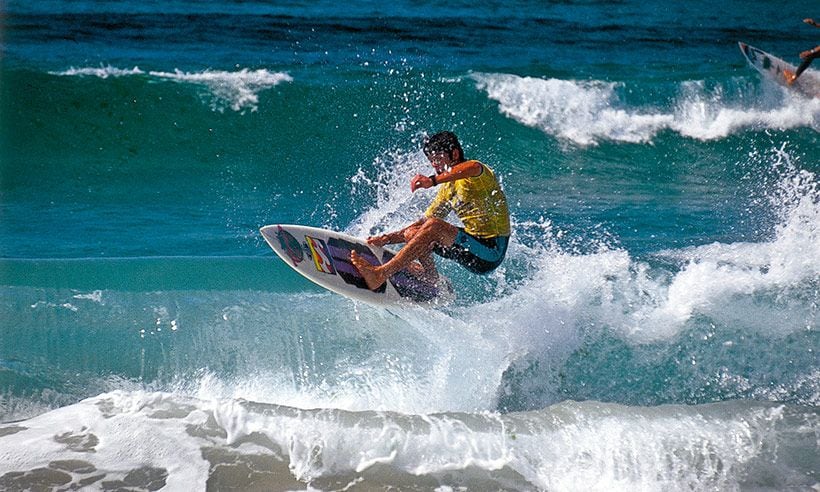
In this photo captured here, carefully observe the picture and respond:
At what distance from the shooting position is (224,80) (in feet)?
Answer: 43.0

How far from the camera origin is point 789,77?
14547 mm

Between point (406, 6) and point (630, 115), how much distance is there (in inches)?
206

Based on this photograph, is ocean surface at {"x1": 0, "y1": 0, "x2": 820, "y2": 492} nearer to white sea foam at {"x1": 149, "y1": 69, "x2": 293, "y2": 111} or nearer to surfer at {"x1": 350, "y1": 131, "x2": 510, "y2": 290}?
white sea foam at {"x1": 149, "y1": 69, "x2": 293, "y2": 111}

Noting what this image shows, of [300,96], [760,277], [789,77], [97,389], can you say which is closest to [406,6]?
[300,96]

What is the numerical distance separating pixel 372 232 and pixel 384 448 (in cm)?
292

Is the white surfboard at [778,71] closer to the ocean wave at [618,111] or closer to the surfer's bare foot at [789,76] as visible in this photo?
the surfer's bare foot at [789,76]

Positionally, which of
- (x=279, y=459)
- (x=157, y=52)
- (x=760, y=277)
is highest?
(x=157, y=52)

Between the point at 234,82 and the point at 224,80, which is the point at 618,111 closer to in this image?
the point at 234,82

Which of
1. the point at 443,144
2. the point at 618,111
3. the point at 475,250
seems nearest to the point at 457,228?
the point at 475,250

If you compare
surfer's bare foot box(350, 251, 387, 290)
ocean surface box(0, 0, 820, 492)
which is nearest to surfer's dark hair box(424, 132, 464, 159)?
surfer's bare foot box(350, 251, 387, 290)

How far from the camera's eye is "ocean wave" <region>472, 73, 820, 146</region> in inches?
510

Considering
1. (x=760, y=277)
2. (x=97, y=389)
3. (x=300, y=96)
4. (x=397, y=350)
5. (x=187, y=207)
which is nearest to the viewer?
(x=97, y=389)

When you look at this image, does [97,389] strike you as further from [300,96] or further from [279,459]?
[300,96]

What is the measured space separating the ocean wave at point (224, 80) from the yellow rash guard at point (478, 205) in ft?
23.2
